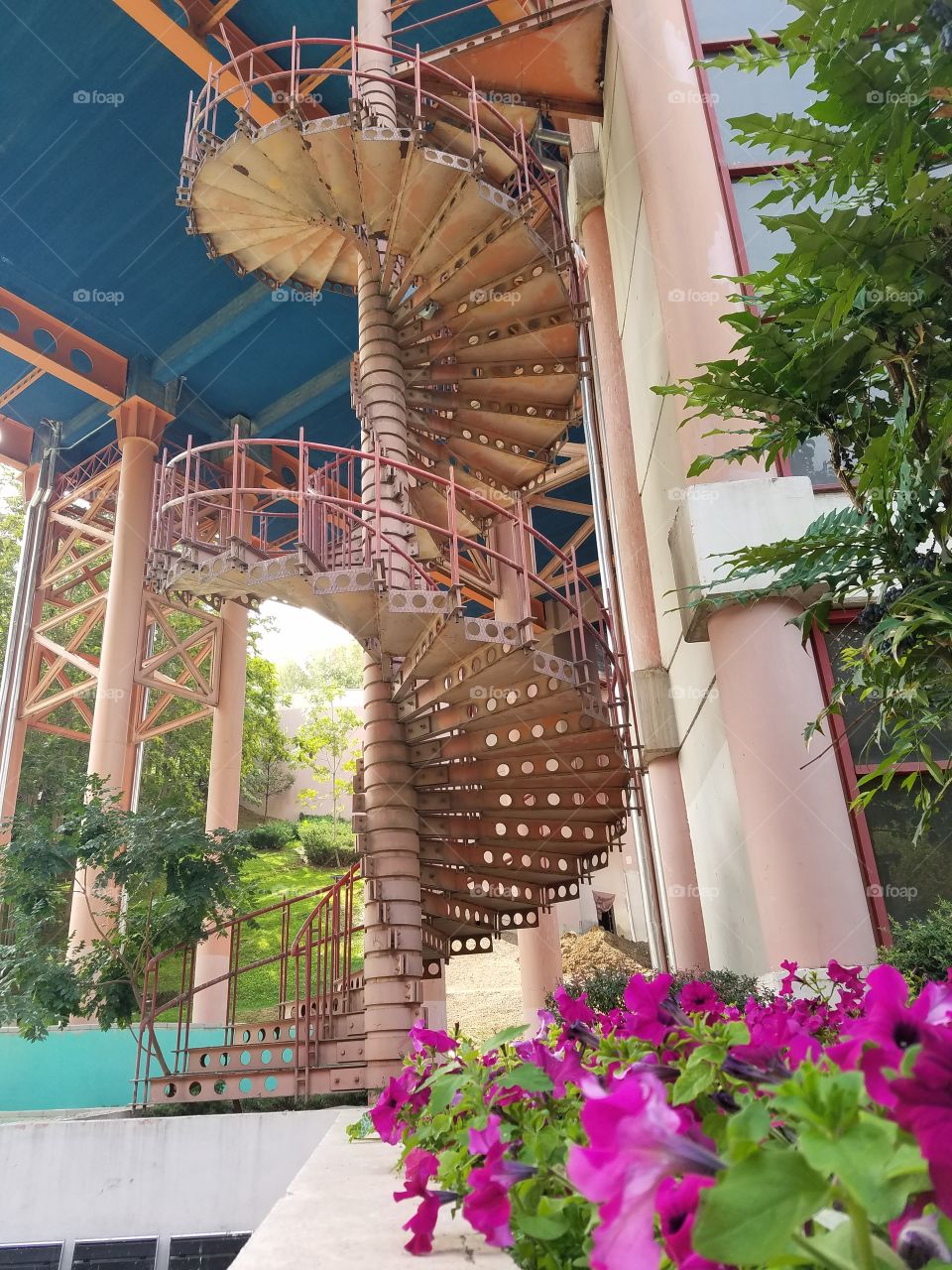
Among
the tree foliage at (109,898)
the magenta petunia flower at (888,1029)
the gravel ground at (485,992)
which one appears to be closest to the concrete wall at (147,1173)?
the tree foliage at (109,898)

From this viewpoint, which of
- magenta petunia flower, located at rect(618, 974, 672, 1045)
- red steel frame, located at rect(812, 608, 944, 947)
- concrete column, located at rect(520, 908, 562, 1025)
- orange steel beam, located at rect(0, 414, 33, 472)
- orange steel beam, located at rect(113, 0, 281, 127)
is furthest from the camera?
orange steel beam, located at rect(0, 414, 33, 472)

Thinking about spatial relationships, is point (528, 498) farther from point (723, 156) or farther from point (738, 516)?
point (738, 516)

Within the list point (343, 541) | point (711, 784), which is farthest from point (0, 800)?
point (711, 784)

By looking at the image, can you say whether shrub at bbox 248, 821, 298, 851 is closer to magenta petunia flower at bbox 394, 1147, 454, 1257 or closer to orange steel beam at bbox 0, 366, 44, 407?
orange steel beam at bbox 0, 366, 44, 407

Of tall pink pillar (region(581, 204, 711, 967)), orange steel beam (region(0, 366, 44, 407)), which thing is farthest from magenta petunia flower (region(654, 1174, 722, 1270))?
orange steel beam (region(0, 366, 44, 407))

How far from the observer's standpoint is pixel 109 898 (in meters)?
8.03

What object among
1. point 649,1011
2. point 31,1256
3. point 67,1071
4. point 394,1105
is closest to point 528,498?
point 67,1071

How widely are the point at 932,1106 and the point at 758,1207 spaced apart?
107 millimetres

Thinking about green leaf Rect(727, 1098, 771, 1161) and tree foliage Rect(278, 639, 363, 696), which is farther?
tree foliage Rect(278, 639, 363, 696)

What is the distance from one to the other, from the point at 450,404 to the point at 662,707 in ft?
11.2

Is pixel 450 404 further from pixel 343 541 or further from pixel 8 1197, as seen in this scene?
pixel 8 1197

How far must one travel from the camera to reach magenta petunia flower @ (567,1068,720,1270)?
0.55 meters

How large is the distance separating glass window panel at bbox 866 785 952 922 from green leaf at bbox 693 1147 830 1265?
468cm

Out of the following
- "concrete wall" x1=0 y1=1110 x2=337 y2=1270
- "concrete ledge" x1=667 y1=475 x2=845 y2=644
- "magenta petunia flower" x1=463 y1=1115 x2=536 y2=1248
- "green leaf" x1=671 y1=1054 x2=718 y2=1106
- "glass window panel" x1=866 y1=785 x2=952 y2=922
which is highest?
"concrete ledge" x1=667 y1=475 x2=845 y2=644
